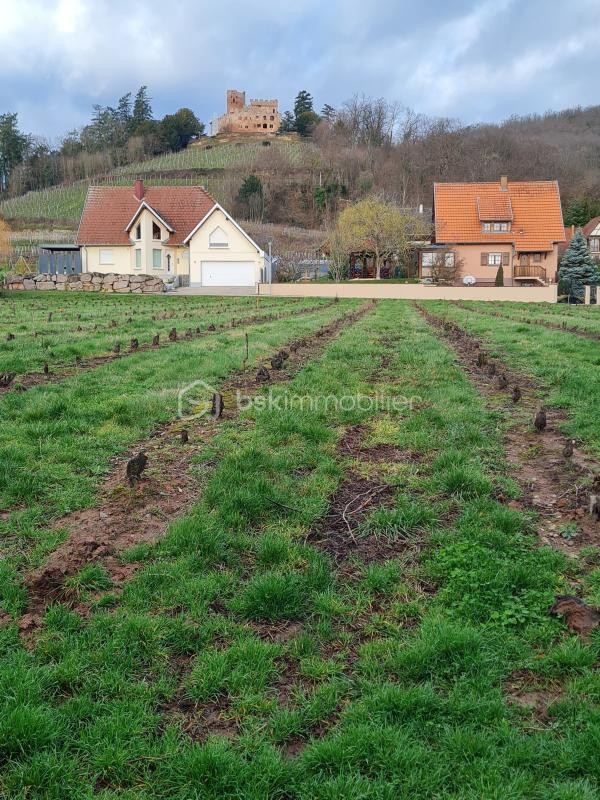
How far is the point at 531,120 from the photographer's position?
312ft

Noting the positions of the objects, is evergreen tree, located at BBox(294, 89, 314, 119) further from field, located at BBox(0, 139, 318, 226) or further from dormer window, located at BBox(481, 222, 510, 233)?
dormer window, located at BBox(481, 222, 510, 233)

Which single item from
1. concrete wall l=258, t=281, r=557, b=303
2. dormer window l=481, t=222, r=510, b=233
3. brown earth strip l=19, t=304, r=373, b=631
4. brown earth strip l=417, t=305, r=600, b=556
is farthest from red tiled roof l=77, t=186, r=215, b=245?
brown earth strip l=19, t=304, r=373, b=631

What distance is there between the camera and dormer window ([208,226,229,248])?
45406mm

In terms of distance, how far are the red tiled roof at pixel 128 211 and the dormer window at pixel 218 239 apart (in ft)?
8.63

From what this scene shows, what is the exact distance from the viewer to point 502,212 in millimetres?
50750

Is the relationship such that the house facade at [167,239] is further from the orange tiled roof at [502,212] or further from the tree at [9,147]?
the tree at [9,147]

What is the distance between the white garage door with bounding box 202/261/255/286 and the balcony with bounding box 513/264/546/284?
20.9m

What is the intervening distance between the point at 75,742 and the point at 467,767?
1.55 metres

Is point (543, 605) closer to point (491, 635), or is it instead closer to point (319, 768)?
point (491, 635)

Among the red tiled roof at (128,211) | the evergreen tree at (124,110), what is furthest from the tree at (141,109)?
the red tiled roof at (128,211)

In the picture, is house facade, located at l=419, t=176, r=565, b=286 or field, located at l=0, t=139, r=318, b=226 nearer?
house facade, located at l=419, t=176, r=565, b=286

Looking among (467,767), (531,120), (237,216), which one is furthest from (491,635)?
(531,120)

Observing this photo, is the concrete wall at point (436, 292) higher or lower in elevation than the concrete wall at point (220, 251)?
lower

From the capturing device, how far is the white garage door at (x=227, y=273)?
1806 inches
